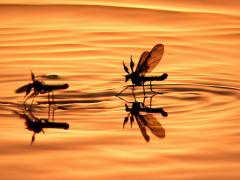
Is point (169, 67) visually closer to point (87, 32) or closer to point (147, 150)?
point (87, 32)

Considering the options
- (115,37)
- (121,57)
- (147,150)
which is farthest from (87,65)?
(147,150)

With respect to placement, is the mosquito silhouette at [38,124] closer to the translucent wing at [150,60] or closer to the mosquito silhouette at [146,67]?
the mosquito silhouette at [146,67]

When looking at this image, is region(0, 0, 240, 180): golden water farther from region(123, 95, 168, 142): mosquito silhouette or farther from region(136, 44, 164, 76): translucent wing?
region(136, 44, 164, 76): translucent wing

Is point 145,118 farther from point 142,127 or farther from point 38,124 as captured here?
point 38,124

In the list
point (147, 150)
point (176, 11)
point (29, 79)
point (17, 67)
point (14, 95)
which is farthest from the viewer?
point (176, 11)

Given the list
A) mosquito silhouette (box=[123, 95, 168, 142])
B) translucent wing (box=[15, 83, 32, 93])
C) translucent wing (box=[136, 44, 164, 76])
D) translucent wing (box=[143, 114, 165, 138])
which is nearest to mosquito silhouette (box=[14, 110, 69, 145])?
translucent wing (box=[15, 83, 32, 93])

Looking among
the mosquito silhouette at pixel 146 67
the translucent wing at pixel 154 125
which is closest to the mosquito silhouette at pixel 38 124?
the translucent wing at pixel 154 125

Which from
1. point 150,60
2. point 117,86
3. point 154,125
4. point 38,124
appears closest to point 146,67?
point 150,60
